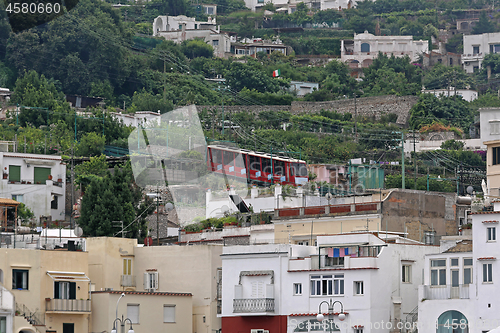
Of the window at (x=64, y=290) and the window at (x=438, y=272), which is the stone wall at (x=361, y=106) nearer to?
the window at (x=64, y=290)

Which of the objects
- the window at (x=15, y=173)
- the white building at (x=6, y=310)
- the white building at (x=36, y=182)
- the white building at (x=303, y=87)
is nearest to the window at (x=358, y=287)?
the white building at (x=6, y=310)

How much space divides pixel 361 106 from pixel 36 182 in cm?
5943

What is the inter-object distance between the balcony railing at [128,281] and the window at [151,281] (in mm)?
550

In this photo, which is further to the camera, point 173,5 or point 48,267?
point 173,5

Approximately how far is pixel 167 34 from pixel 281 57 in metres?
16.3

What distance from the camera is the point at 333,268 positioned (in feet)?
132

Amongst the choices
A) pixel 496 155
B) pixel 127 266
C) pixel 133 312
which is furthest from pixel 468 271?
pixel 127 266

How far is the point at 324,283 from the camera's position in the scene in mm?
40281

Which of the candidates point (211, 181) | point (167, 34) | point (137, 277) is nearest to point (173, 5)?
point (167, 34)

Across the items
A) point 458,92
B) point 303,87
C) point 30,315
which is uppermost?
point 303,87

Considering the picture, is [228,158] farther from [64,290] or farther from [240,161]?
[64,290]

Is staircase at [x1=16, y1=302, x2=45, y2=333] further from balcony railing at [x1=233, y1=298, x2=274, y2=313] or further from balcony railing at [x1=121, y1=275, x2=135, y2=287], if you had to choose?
balcony railing at [x1=233, y1=298, x2=274, y2=313]

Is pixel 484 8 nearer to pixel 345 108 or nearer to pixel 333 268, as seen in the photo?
pixel 345 108

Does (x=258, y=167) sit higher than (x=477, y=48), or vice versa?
(x=477, y=48)
